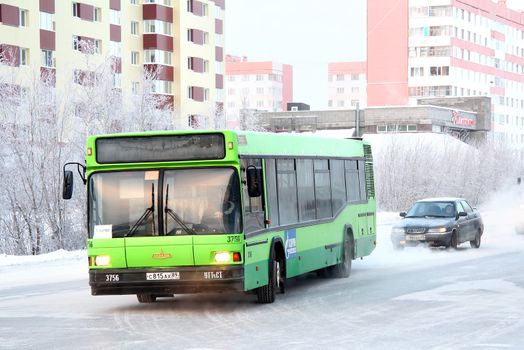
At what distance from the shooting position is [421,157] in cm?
6812

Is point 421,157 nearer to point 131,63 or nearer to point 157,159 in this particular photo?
point 131,63

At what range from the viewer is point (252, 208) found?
1614cm

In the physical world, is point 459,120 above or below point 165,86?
below

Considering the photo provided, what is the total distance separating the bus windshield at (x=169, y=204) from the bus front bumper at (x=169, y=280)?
1.60 feet

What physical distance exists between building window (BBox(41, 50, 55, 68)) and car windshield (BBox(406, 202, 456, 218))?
42.4m

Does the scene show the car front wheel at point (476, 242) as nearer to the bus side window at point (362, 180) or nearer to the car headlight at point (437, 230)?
the car headlight at point (437, 230)

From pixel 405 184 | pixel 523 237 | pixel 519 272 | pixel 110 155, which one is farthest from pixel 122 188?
pixel 405 184

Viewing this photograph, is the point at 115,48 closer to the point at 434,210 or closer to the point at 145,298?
the point at 434,210

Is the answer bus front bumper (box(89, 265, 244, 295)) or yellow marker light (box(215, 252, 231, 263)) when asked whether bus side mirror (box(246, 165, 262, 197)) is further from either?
bus front bumper (box(89, 265, 244, 295))

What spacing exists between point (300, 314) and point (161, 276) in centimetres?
191

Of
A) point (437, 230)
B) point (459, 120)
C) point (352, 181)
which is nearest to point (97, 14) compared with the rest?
point (459, 120)

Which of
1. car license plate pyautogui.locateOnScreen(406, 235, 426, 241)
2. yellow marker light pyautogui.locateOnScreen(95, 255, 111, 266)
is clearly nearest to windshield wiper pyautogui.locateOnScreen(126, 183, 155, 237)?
yellow marker light pyautogui.locateOnScreen(95, 255, 111, 266)

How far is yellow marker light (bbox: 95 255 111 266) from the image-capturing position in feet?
51.4

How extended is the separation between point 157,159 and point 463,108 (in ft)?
338
